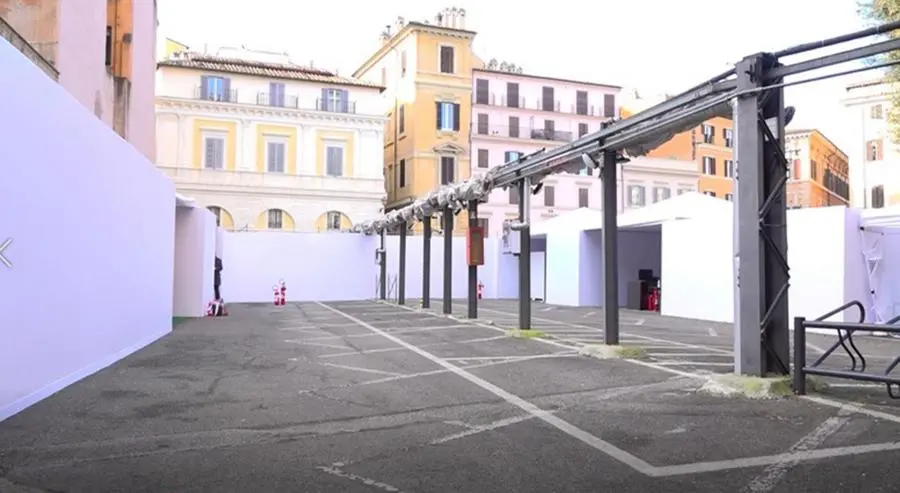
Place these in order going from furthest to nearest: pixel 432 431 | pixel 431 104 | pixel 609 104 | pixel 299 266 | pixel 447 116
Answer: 1. pixel 609 104
2. pixel 447 116
3. pixel 431 104
4. pixel 299 266
5. pixel 432 431

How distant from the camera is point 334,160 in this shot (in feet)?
132

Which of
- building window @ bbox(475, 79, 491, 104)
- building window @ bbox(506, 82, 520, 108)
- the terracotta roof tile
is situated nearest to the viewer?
the terracotta roof tile

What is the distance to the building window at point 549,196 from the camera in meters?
48.0

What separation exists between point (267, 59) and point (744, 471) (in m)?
44.3

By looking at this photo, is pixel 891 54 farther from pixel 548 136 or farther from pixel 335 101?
pixel 548 136

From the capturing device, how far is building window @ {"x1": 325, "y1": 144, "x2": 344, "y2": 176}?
40.0 meters

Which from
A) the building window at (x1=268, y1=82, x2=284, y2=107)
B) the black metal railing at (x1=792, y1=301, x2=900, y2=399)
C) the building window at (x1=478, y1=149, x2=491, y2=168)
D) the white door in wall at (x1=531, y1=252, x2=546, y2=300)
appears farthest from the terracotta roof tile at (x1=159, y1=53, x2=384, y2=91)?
the black metal railing at (x1=792, y1=301, x2=900, y2=399)

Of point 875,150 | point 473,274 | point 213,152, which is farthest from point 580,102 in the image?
point 473,274

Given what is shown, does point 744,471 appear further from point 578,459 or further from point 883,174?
point 883,174

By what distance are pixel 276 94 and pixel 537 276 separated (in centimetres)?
1869

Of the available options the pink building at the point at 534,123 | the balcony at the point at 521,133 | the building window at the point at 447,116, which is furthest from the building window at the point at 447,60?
the balcony at the point at 521,133

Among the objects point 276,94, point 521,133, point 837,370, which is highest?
point 276,94

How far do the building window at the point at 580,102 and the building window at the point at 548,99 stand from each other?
1815 millimetres

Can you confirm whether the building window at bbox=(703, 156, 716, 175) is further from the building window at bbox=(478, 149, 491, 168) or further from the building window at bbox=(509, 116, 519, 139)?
the building window at bbox=(478, 149, 491, 168)
